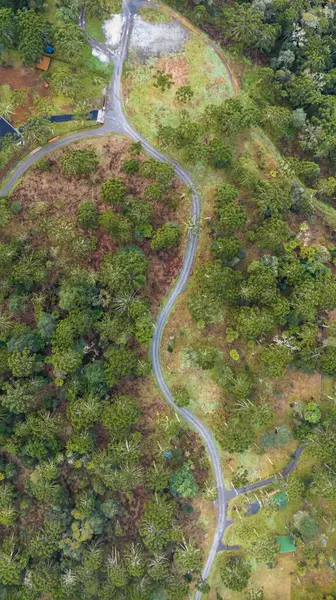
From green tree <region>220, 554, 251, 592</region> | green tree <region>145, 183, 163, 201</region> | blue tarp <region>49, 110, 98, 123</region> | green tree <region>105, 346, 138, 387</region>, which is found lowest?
green tree <region>220, 554, 251, 592</region>

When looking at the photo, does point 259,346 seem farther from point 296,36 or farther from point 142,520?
point 296,36

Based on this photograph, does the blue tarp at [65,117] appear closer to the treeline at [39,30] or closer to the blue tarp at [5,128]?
the blue tarp at [5,128]

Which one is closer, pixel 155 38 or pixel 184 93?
pixel 184 93

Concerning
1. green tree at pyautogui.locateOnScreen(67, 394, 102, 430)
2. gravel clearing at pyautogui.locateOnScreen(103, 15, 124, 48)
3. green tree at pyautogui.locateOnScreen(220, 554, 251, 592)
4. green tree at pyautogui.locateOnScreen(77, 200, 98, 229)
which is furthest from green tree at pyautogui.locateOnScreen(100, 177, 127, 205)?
green tree at pyautogui.locateOnScreen(220, 554, 251, 592)

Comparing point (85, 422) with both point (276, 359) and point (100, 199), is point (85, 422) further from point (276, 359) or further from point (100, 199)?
point (100, 199)

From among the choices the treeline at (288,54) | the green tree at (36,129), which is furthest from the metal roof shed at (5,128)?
the treeline at (288,54)

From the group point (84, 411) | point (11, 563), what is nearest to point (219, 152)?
point (84, 411)

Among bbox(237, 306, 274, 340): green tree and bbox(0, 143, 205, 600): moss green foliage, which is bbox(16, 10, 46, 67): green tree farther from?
bbox(237, 306, 274, 340): green tree
